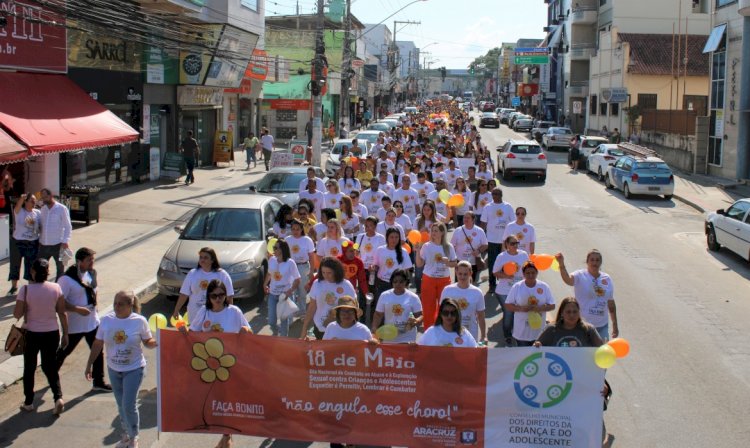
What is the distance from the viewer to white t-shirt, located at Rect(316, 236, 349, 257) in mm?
10852

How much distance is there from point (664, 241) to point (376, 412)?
13.7 meters

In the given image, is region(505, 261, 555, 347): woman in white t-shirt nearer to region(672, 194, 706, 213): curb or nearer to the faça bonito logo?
the faça bonito logo

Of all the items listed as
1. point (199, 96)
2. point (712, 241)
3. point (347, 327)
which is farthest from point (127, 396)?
point (199, 96)

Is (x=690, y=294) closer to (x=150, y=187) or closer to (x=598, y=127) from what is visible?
(x=150, y=187)

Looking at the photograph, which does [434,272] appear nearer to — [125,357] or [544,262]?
[544,262]

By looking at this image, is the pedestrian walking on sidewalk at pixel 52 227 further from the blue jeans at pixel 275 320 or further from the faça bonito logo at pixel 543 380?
the faça bonito logo at pixel 543 380

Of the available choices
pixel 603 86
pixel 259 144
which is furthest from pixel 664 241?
pixel 603 86

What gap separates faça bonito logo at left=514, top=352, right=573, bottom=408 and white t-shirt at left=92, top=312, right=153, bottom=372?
3219 mm

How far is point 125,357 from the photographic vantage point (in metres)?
7.21

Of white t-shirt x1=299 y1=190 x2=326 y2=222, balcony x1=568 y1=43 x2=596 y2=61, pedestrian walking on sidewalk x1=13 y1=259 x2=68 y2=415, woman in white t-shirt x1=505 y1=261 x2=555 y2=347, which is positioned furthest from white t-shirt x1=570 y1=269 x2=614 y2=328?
balcony x1=568 y1=43 x2=596 y2=61

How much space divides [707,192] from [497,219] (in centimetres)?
1737

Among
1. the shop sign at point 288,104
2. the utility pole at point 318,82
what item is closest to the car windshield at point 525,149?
the utility pole at point 318,82

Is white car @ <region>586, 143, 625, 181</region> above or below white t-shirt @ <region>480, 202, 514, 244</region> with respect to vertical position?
above

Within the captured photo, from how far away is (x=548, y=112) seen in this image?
80.0 m
